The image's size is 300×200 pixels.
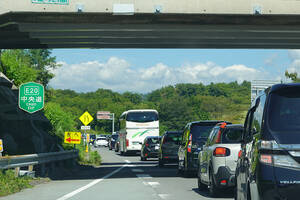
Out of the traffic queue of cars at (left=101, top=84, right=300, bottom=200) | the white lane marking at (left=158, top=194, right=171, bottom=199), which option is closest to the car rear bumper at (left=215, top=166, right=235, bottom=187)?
the white lane marking at (left=158, top=194, right=171, bottom=199)

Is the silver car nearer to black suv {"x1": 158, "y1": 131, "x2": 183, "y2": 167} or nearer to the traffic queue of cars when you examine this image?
the traffic queue of cars

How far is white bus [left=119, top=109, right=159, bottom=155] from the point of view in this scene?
158 ft

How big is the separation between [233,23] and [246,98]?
580 ft

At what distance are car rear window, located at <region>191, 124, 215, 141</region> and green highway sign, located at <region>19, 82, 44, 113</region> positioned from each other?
719cm

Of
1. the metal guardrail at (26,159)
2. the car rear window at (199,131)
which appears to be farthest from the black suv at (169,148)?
the car rear window at (199,131)

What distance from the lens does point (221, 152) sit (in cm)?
1304

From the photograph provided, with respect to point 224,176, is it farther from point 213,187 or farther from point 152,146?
point 152,146

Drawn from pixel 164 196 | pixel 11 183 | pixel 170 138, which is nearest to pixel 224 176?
pixel 164 196

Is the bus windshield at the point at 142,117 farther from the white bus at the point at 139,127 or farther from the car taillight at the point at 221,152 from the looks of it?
the car taillight at the point at 221,152

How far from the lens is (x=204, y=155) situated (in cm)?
1468

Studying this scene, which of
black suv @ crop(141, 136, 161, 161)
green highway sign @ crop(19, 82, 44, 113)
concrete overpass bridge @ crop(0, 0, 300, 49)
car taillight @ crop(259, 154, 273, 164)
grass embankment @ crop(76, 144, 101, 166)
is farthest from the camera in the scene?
black suv @ crop(141, 136, 161, 161)

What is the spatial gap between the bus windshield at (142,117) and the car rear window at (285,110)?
134 ft

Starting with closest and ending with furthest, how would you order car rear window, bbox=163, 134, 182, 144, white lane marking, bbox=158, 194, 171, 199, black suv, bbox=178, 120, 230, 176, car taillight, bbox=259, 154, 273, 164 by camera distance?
car taillight, bbox=259, 154, 273, 164 < white lane marking, bbox=158, 194, 171, 199 < black suv, bbox=178, 120, 230, 176 < car rear window, bbox=163, 134, 182, 144

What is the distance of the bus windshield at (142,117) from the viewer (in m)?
48.2
